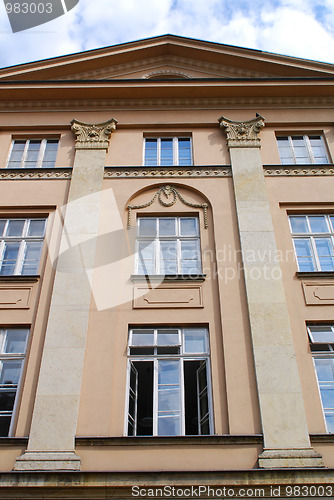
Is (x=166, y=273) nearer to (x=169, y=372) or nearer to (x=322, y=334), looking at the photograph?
(x=169, y=372)

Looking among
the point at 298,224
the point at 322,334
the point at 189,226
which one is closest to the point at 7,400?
the point at 189,226

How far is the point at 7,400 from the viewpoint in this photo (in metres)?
9.95

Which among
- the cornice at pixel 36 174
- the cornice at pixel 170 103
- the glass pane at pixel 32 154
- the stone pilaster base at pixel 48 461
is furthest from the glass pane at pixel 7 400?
the cornice at pixel 170 103

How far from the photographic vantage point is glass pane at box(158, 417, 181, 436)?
373 inches

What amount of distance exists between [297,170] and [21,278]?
807cm

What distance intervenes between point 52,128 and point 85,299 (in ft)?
21.5

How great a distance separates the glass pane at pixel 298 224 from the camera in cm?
1267

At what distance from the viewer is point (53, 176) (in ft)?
45.0

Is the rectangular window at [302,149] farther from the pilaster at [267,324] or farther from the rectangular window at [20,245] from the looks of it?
the rectangular window at [20,245]

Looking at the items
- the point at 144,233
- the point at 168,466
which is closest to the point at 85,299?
the point at 144,233

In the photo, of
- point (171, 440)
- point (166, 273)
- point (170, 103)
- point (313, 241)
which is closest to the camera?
point (171, 440)

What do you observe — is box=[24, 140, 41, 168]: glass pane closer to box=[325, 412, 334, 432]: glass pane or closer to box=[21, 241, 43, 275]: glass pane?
box=[21, 241, 43, 275]: glass pane

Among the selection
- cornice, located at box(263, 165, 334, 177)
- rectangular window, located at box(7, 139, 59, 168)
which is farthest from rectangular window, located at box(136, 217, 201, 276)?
rectangular window, located at box(7, 139, 59, 168)

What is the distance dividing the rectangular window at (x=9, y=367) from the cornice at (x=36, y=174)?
4775 mm
